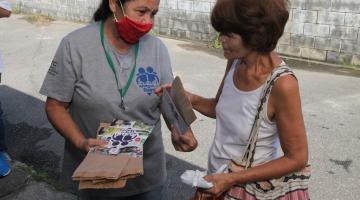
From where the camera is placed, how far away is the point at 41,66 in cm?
734

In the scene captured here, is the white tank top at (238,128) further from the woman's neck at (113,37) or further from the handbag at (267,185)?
the woman's neck at (113,37)

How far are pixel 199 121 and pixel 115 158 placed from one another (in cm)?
338

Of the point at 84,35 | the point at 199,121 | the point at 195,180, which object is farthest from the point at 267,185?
the point at 199,121

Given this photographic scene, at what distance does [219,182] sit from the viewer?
171cm

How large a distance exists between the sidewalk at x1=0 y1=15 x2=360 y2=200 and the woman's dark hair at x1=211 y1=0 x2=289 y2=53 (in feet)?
6.98

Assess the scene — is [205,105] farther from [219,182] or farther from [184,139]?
[219,182]

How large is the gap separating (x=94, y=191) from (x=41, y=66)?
5.66 metres

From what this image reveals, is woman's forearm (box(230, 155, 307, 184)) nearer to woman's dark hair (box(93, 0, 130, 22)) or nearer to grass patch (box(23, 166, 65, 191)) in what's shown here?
woman's dark hair (box(93, 0, 130, 22))

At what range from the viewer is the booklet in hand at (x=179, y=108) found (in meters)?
1.82

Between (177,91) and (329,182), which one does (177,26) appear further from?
(177,91)

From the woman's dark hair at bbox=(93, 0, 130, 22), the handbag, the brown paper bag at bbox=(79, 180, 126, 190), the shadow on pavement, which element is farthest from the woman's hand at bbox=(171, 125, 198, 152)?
the shadow on pavement

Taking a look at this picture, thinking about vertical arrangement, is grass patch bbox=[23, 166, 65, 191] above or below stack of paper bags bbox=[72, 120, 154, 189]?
below

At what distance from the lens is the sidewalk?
3.69m

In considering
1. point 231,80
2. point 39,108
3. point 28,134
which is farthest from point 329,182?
point 39,108
